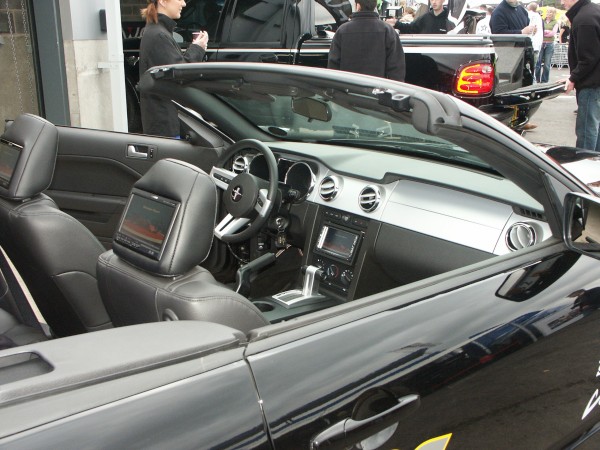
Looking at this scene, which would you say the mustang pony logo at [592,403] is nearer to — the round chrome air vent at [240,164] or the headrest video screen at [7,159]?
the round chrome air vent at [240,164]

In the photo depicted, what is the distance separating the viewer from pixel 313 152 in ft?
11.3

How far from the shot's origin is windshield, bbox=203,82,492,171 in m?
2.11

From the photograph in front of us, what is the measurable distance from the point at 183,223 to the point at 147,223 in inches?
5.3

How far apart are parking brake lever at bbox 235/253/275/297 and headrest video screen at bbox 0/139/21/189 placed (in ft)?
3.54

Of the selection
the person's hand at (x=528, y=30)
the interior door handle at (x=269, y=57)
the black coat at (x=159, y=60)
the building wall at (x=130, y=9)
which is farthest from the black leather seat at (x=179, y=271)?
the person's hand at (x=528, y=30)

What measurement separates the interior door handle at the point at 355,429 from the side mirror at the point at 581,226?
0.93 m

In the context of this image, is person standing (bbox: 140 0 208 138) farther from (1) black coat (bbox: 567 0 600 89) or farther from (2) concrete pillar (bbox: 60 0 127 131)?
(1) black coat (bbox: 567 0 600 89)

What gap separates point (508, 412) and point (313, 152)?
191 centimetres

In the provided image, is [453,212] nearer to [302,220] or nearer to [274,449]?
[302,220]

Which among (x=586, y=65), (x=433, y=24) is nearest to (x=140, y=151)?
(x=586, y=65)

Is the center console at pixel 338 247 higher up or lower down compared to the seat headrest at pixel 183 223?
lower down

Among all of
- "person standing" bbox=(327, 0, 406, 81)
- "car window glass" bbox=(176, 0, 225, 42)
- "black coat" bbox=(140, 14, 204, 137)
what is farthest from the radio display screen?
"car window glass" bbox=(176, 0, 225, 42)

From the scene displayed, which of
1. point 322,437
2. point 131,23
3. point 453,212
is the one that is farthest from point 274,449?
point 131,23

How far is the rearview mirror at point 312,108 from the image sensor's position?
2488 millimetres
